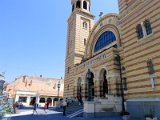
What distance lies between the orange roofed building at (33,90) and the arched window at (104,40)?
666 inches

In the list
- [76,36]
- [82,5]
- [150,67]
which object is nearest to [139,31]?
[150,67]

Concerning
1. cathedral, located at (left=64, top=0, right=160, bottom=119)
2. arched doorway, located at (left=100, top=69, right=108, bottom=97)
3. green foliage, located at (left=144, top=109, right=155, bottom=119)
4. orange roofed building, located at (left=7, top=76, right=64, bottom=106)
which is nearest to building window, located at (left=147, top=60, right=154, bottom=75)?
cathedral, located at (left=64, top=0, right=160, bottom=119)

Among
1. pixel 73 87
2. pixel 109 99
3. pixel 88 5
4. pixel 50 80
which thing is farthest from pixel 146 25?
pixel 50 80

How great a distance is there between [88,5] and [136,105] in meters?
24.0

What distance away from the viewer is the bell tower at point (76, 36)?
1103 inches

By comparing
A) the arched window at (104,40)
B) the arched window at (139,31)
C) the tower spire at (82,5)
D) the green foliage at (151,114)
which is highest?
the tower spire at (82,5)

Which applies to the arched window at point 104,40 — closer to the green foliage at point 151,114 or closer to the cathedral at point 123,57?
the cathedral at point 123,57

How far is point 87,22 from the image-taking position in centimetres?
3128

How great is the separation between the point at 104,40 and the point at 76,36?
261 inches

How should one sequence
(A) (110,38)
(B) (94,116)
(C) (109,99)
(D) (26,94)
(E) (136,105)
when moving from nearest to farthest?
(E) (136,105) < (B) (94,116) < (C) (109,99) < (A) (110,38) < (D) (26,94)

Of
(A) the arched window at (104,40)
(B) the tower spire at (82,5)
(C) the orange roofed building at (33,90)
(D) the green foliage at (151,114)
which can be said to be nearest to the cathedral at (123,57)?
(A) the arched window at (104,40)

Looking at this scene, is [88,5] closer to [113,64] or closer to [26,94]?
[113,64]

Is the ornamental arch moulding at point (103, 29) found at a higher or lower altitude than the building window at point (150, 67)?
higher

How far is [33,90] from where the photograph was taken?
44094mm
